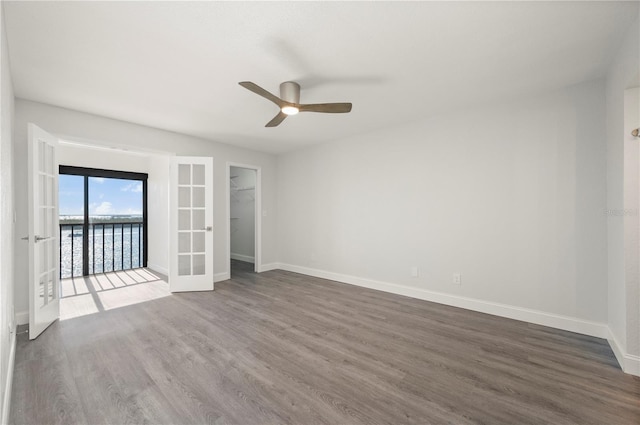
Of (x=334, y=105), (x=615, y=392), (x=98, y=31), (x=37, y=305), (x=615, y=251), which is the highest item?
(x=98, y=31)

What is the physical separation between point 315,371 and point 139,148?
12.4 ft

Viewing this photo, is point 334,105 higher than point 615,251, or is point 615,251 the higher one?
point 334,105

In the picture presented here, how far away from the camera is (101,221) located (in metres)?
→ 5.16

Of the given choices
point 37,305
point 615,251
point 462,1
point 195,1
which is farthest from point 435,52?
point 37,305

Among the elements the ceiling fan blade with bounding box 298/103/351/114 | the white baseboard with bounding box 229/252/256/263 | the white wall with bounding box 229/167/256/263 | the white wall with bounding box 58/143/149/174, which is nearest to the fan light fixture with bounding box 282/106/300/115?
the ceiling fan blade with bounding box 298/103/351/114

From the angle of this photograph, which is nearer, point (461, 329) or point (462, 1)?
point (462, 1)

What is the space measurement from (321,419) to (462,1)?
2.67m

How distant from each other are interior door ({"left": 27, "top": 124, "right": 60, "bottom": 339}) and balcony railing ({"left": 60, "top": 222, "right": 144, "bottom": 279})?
91.8 inches

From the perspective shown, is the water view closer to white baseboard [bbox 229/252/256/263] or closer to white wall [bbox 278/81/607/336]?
white baseboard [bbox 229/252/256/263]

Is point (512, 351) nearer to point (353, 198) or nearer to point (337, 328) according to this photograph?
point (337, 328)

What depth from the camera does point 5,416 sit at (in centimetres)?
148

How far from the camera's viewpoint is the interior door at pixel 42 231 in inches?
98.5

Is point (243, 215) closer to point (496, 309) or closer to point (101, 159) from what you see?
point (101, 159)

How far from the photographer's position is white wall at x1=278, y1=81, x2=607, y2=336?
2.58 meters
